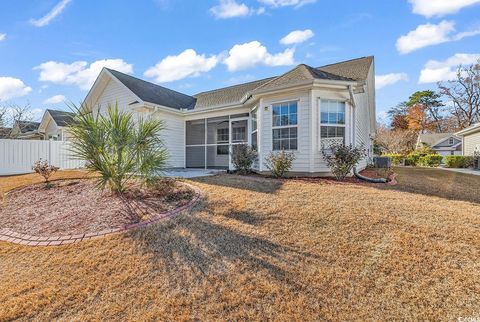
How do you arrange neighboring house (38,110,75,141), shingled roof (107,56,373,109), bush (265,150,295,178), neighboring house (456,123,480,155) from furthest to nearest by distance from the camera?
neighboring house (38,110,75,141)
neighboring house (456,123,480,155)
shingled roof (107,56,373,109)
bush (265,150,295,178)

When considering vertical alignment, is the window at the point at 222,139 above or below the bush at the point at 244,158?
above

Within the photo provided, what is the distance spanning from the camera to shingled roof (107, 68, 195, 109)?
1277 centimetres

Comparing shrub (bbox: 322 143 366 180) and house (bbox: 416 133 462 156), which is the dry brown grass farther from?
house (bbox: 416 133 462 156)

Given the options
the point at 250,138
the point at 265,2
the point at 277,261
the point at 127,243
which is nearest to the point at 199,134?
the point at 250,138

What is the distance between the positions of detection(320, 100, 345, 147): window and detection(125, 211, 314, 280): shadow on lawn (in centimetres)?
568

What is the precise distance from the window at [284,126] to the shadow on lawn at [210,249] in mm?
5330

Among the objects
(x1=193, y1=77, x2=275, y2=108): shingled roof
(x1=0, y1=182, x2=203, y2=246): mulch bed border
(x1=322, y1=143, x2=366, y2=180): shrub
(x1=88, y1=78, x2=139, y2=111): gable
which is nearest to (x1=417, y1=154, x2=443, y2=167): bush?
(x1=193, y1=77, x2=275, y2=108): shingled roof

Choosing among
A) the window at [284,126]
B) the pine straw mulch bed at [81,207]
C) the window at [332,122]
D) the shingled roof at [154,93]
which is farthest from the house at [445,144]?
the pine straw mulch bed at [81,207]

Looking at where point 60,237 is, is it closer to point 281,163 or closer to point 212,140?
point 281,163

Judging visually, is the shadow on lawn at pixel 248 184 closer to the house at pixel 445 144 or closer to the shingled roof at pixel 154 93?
the shingled roof at pixel 154 93

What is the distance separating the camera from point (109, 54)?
1419 cm

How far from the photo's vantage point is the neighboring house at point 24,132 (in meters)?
23.2

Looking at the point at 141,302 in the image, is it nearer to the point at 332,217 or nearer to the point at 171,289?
the point at 171,289

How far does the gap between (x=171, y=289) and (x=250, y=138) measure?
360 inches
